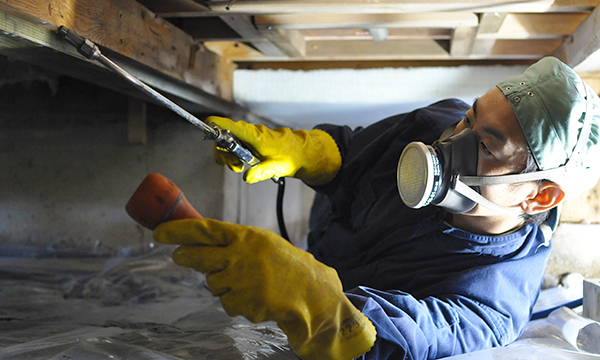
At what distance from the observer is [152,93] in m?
0.95

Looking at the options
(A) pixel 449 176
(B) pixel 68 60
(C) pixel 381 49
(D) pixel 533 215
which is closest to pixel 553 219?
(D) pixel 533 215

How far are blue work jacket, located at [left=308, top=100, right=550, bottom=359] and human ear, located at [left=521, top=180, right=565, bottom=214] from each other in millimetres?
101

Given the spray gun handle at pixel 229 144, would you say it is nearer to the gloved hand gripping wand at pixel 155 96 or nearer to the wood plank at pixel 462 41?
the gloved hand gripping wand at pixel 155 96

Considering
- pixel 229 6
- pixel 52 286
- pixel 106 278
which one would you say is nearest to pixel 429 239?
pixel 229 6

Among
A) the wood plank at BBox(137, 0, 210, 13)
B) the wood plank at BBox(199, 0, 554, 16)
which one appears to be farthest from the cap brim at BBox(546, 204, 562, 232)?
the wood plank at BBox(137, 0, 210, 13)

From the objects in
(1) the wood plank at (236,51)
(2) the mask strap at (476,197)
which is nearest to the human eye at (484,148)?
(2) the mask strap at (476,197)

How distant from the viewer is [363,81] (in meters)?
2.17

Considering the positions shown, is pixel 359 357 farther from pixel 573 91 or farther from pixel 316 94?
pixel 316 94

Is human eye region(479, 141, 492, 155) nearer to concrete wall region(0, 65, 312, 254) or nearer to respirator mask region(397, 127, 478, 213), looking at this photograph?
respirator mask region(397, 127, 478, 213)

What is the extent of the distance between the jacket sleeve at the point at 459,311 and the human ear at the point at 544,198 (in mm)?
177

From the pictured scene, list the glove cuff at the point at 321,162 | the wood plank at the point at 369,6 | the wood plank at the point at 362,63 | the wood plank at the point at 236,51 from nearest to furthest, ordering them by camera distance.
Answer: the wood plank at the point at 369,6, the glove cuff at the point at 321,162, the wood plank at the point at 236,51, the wood plank at the point at 362,63

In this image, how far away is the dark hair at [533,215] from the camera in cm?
111

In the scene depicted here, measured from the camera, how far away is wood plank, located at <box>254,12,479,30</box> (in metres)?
1.55

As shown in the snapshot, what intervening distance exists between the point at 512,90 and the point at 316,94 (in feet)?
3.81
